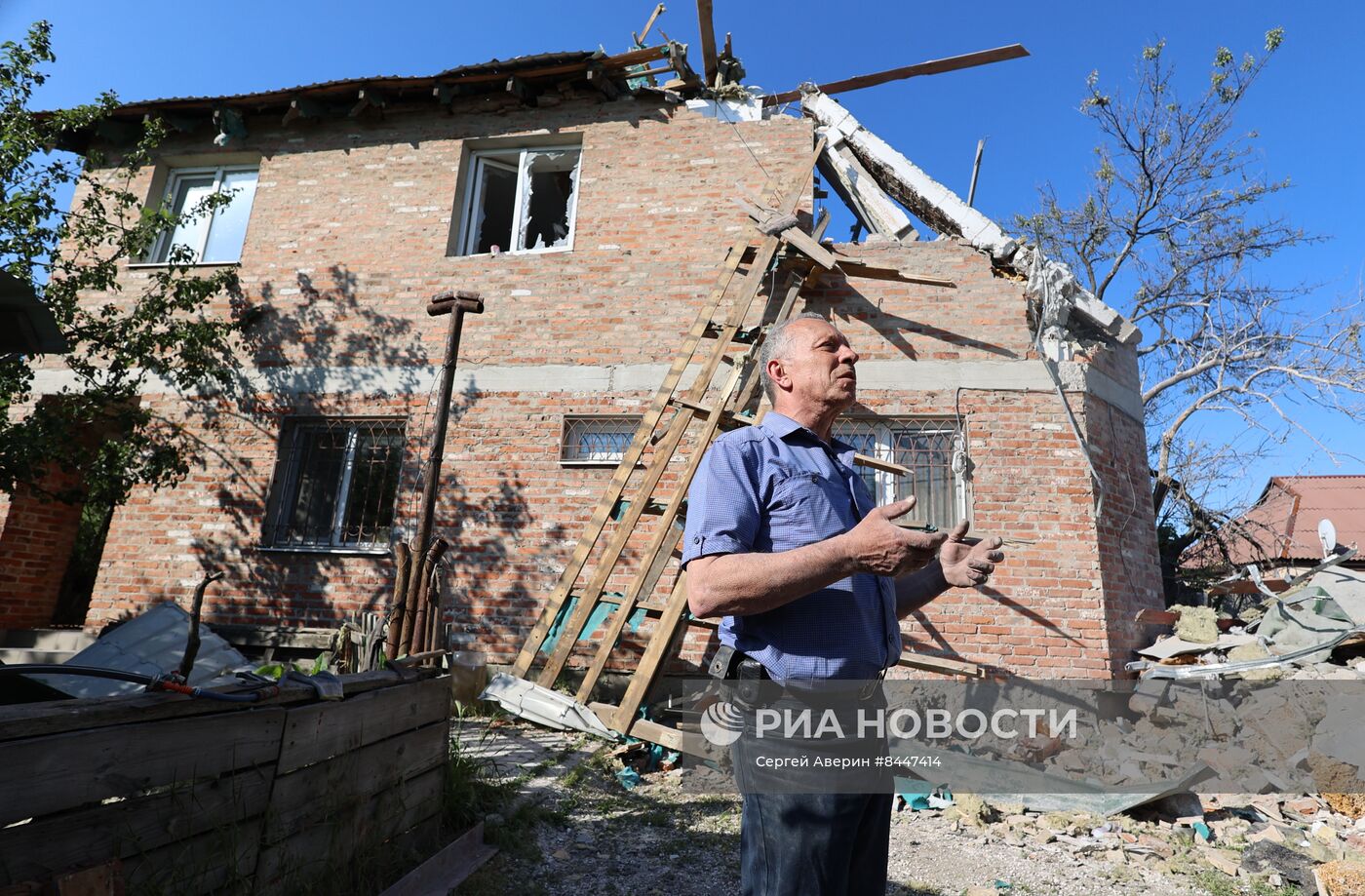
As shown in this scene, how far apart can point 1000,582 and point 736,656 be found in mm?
5165

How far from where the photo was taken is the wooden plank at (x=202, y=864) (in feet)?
6.48

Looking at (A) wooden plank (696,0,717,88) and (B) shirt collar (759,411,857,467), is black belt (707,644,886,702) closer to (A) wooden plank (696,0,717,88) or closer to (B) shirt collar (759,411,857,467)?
(B) shirt collar (759,411,857,467)

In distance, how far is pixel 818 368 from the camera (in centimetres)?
198

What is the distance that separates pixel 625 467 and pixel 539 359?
175cm

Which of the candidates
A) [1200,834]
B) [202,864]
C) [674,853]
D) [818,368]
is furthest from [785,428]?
[1200,834]

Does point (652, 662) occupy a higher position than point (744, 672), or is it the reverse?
point (744, 672)

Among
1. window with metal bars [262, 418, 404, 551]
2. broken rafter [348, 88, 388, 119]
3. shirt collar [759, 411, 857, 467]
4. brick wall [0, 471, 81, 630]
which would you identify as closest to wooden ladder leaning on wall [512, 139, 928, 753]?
window with metal bars [262, 418, 404, 551]

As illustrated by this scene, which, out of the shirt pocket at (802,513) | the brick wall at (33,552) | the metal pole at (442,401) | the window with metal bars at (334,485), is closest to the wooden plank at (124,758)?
the shirt pocket at (802,513)

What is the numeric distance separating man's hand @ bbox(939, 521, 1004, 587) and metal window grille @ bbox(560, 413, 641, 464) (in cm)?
507

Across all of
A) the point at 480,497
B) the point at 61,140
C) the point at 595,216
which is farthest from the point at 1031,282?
the point at 61,140

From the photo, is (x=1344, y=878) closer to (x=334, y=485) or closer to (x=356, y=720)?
(x=356, y=720)

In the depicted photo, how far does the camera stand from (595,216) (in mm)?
7637

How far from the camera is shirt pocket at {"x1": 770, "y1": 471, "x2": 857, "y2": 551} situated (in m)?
1.74

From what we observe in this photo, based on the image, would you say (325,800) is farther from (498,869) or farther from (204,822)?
(498,869)
